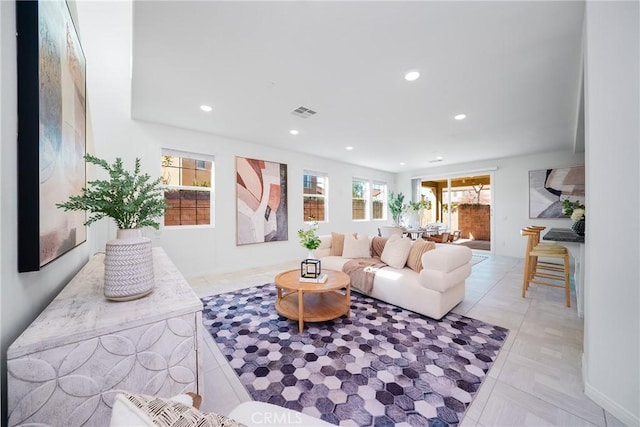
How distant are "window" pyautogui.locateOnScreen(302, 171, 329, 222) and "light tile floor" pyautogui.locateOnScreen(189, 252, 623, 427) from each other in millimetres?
3680

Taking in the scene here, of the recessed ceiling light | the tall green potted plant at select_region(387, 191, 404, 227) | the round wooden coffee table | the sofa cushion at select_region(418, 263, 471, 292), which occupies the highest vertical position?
the recessed ceiling light

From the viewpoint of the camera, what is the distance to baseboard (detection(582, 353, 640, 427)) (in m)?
1.27

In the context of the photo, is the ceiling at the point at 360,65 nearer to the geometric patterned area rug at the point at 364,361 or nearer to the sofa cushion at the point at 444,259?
the sofa cushion at the point at 444,259

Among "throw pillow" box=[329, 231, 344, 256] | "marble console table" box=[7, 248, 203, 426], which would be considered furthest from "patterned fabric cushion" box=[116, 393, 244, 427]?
"throw pillow" box=[329, 231, 344, 256]

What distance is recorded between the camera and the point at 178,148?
3.90m

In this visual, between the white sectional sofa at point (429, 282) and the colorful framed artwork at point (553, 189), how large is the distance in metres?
4.26

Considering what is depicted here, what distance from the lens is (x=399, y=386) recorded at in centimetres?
154

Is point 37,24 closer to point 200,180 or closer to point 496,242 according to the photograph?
point 200,180

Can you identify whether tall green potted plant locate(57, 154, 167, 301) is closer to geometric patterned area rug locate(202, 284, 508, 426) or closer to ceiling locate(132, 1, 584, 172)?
geometric patterned area rug locate(202, 284, 508, 426)

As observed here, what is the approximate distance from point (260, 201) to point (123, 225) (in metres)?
3.66

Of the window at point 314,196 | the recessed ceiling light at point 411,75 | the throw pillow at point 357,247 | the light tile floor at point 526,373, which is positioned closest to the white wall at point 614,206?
the light tile floor at point 526,373

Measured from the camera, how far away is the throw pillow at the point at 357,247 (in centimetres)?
360

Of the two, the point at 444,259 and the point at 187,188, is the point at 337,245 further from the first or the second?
the point at 187,188

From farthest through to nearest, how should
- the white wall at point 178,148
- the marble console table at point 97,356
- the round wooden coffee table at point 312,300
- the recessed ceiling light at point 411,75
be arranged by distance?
the recessed ceiling light at point 411,75
the round wooden coffee table at point 312,300
the white wall at point 178,148
the marble console table at point 97,356
